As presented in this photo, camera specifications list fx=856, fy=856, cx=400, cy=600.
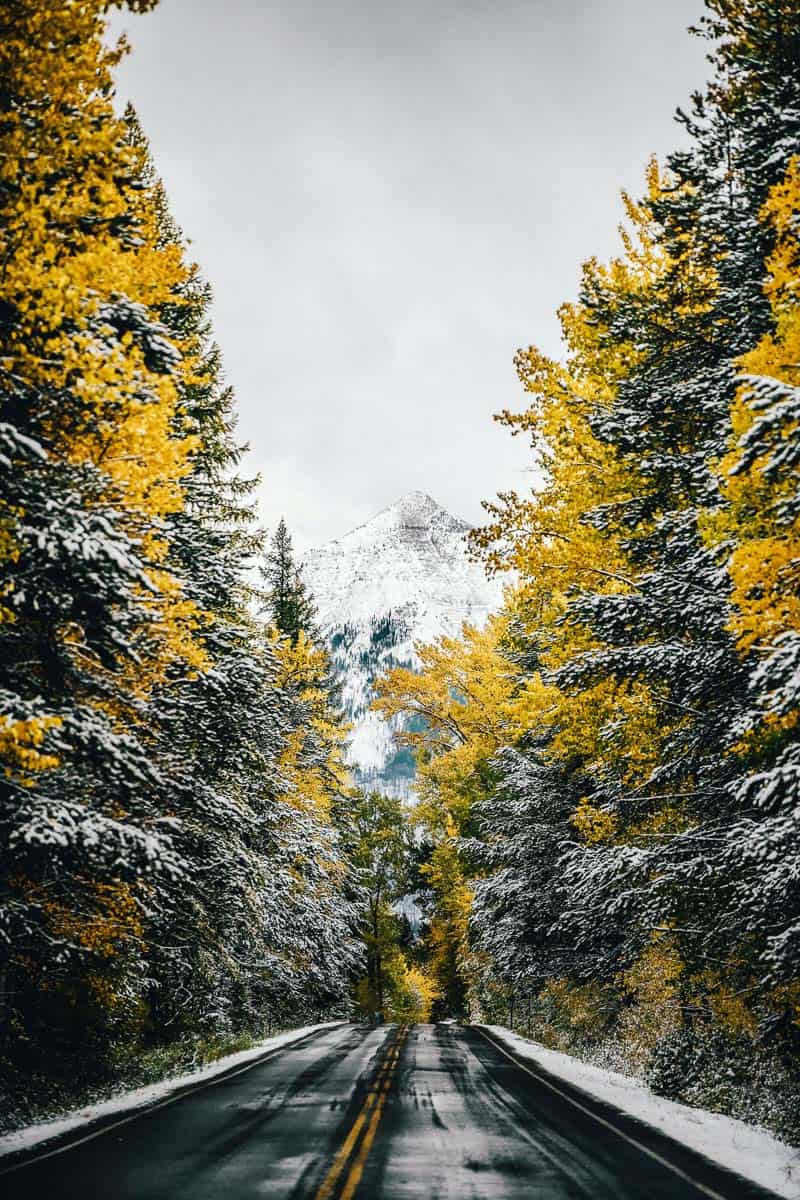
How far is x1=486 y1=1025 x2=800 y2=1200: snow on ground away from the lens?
8.12 m

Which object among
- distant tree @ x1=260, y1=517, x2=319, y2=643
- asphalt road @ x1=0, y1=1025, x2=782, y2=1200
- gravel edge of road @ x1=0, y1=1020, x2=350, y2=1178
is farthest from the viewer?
distant tree @ x1=260, y1=517, x2=319, y2=643

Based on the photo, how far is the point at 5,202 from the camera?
24.1 feet

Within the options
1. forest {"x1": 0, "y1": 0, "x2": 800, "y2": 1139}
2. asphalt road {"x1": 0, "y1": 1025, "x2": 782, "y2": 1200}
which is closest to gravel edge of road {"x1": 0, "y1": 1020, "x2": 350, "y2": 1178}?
asphalt road {"x1": 0, "y1": 1025, "x2": 782, "y2": 1200}

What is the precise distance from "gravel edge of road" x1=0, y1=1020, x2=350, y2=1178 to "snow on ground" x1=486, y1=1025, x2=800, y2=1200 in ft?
20.0

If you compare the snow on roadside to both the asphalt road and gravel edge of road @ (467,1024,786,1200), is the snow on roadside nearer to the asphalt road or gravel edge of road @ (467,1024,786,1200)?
the asphalt road

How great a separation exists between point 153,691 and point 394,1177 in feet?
22.8

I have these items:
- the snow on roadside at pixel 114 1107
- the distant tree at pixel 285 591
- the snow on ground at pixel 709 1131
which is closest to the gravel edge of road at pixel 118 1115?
the snow on roadside at pixel 114 1107

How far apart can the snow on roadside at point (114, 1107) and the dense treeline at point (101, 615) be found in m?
0.63

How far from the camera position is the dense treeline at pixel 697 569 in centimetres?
790

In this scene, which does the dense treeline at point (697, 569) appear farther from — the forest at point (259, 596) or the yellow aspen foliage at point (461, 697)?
the yellow aspen foliage at point (461, 697)

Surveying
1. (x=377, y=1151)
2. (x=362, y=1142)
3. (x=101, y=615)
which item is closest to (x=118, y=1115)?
(x=362, y=1142)

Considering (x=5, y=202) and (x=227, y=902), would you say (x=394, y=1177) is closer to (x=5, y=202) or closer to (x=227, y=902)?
(x=227, y=902)

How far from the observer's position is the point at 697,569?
32.3 feet

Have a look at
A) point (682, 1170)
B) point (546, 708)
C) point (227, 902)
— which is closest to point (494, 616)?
point (546, 708)
